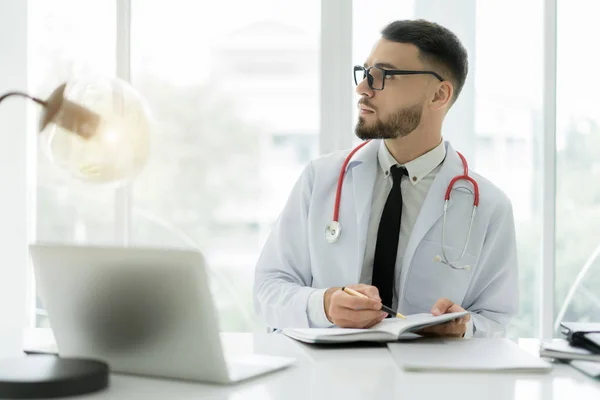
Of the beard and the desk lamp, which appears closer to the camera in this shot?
the desk lamp

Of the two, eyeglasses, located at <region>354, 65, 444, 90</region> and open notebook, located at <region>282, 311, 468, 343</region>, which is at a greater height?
eyeglasses, located at <region>354, 65, 444, 90</region>

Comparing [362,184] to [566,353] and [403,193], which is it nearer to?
[403,193]

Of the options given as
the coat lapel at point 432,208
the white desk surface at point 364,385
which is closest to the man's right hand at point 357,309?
the white desk surface at point 364,385

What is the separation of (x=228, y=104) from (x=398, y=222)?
1.70 metres

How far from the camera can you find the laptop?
1077 mm

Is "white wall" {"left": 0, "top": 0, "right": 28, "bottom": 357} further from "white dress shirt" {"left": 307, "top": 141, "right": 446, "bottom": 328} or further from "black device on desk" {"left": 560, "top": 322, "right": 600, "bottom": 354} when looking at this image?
"black device on desk" {"left": 560, "top": 322, "right": 600, "bottom": 354}

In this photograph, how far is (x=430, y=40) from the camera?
237cm

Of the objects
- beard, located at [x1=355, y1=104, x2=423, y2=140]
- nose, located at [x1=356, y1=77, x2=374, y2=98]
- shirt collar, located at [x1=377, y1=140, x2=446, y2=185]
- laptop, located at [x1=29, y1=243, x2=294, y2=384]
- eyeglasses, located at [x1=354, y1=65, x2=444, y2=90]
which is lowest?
laptop, located at [x1=29, y1=243, x2=294, y2=384]

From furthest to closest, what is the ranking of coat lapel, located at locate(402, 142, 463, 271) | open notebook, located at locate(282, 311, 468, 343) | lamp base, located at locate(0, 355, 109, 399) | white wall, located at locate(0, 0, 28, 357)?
white wall, located at locate(0, 0, 28, 357), coat lapel, located at locate(402, 142, 463, 271), open notebook, located at locate(282, 311, 468, 343), lamp base, located at locate(0, 355, 109, 399)

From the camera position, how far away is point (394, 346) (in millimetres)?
1483

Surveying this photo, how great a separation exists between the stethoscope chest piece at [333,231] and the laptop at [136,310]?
925 millimetres

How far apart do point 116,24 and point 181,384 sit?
9.36 ft

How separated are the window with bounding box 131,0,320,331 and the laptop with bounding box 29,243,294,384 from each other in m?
2.44

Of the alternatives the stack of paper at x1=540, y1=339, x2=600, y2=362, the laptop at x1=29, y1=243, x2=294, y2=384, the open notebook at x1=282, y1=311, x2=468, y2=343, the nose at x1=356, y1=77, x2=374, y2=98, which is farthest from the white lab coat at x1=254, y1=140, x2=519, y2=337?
the laptop at x1=29, y1=243, x2=294, y2=384
